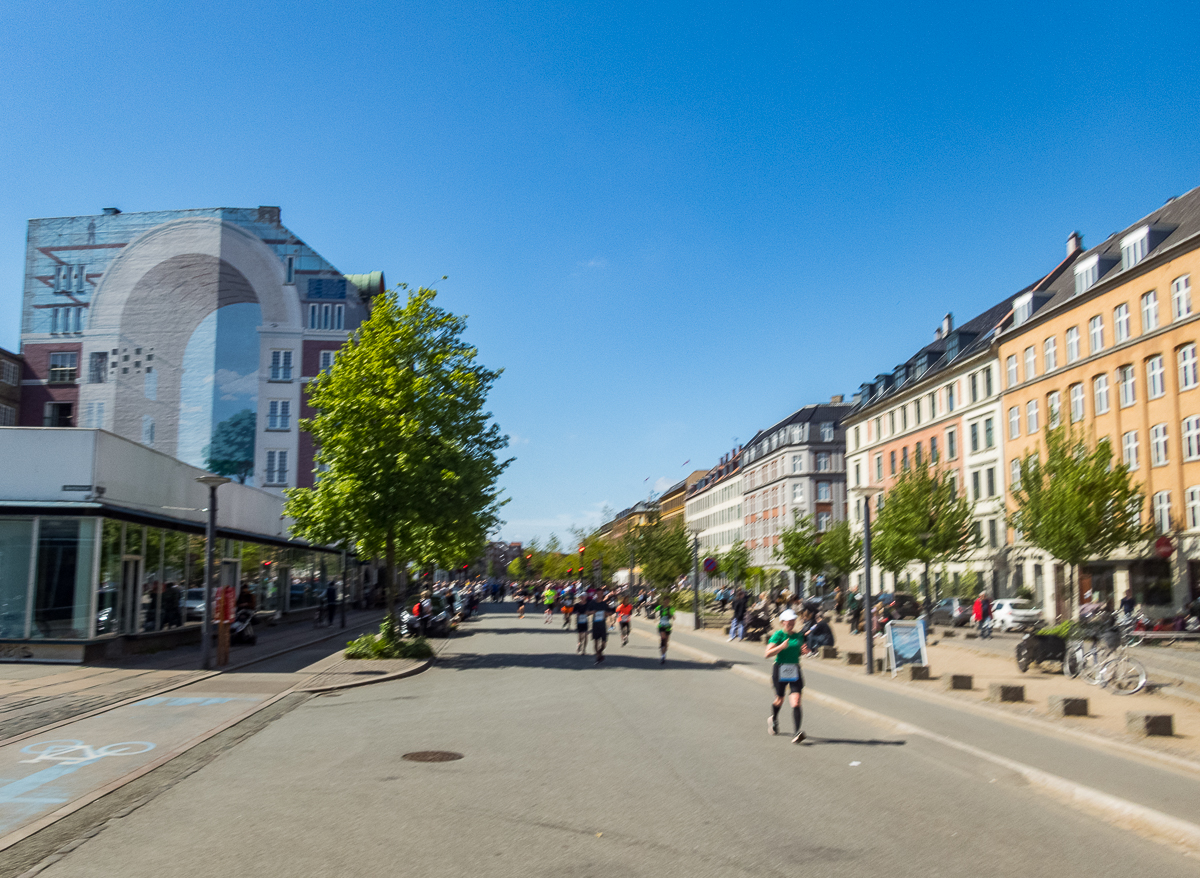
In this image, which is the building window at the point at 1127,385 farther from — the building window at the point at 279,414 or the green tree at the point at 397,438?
the building window at the point at 279,414

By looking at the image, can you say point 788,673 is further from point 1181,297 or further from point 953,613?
point 953,613

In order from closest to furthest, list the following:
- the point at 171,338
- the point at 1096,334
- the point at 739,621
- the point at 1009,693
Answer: the point at 1009,693 → the point at 739,621 → the point at 1096,334 → the point at 171,338

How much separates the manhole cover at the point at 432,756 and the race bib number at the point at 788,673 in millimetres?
4230

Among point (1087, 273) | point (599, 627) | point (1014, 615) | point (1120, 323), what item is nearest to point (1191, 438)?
point (1120, 323)

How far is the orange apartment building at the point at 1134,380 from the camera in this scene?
38.4 m

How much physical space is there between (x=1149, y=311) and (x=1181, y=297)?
2.00 m

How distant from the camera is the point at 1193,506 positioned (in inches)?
1502

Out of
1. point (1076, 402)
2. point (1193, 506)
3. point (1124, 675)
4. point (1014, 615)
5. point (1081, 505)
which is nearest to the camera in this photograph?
point (1124, 675)

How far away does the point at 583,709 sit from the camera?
15352 mm

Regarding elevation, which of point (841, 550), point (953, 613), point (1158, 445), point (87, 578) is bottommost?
point (953, 613)

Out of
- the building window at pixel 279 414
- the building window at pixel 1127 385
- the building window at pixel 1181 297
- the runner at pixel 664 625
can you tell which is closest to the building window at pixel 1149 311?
the building window at pixel 1181 297

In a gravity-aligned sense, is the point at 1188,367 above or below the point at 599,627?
above

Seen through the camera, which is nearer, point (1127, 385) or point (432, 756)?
point (432, 756)

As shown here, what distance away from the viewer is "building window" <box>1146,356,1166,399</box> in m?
39.9
